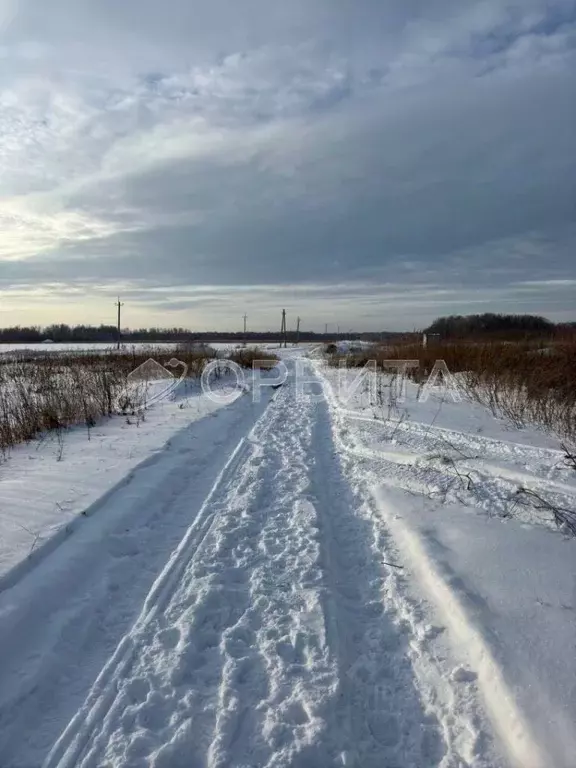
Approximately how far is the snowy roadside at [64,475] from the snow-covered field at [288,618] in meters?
0.04

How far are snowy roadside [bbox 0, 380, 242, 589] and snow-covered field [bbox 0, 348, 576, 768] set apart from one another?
0.12ft

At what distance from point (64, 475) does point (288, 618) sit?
408 centimetres

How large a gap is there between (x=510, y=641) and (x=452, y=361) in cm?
1508

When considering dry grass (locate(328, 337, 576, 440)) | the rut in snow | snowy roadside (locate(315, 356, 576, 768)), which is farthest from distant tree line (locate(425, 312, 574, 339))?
the rut in snow

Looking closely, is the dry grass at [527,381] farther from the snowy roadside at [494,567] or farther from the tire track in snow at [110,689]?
the tire track in snow at [110,689]

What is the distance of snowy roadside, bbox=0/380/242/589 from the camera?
4.20 metres

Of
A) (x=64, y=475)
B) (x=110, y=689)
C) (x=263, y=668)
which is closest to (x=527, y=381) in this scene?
(x=64, y=475)

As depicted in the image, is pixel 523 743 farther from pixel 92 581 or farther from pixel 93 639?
pixel 92 581

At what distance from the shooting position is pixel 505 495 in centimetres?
521

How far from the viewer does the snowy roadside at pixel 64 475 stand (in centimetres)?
420

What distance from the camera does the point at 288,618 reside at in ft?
10.8

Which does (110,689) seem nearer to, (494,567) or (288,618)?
(288,618)

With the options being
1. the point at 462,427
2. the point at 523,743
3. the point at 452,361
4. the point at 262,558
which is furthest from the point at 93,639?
the point at 452,361

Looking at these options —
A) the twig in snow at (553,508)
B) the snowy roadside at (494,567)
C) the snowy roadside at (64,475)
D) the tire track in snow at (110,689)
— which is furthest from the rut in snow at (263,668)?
the twig in snow at (553,508)
